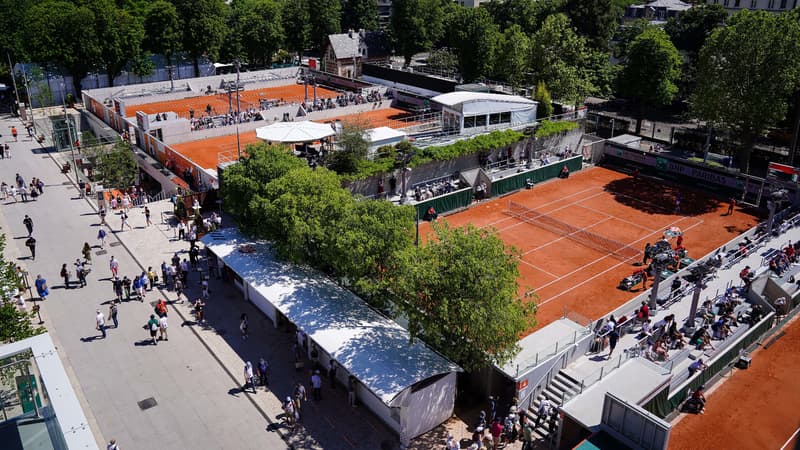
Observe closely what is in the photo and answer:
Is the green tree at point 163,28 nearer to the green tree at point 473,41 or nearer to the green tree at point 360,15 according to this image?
the green tree at point 473,41

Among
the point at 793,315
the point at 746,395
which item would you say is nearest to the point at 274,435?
the point at 746,395

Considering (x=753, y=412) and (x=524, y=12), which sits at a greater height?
(x=524, y=12)

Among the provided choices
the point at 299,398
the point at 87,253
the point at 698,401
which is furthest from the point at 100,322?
the point at 698,401

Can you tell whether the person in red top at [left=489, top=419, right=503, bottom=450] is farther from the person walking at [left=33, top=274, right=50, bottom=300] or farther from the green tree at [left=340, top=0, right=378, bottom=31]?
the green tree at [left=340, top=0, right=378, bottom=31]

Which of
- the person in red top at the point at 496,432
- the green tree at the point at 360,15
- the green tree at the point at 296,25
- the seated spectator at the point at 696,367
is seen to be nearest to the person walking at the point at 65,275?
the person in red top at the point at 496,432

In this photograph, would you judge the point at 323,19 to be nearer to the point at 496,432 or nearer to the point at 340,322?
the point at 340,322

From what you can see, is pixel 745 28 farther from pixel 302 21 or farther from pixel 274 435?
pixel 302 21
